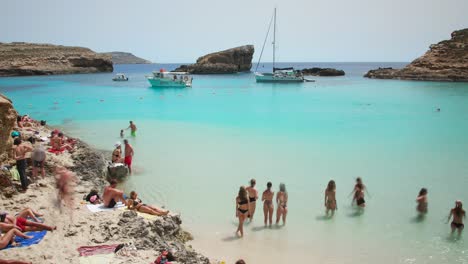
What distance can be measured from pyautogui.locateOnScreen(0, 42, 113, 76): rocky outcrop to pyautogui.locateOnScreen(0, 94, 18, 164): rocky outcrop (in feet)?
262

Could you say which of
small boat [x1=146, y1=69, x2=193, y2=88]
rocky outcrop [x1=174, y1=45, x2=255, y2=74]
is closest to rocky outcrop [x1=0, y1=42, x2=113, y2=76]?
rocky outcrop [x1=174, y1=45, x2=255, y2=74]

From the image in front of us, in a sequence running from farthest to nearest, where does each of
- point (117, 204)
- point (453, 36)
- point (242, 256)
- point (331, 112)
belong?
point (453, 36), point (331, 112), point (117, 204), point (242, 256)

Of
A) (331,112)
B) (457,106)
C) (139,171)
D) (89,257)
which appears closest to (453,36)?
(457,106)

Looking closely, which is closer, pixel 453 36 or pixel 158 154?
pixel 158 154

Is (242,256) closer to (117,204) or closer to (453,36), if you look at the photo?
(117,204)

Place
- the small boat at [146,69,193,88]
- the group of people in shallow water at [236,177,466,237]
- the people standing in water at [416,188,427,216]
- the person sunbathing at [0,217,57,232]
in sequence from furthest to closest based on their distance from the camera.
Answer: the small boat at [146,69,193,88] → the people standing in water at [416,188,427,216] → the group of people in shallow water at [236,177,466,237] → the person sunbathing at [0,217,57,232]

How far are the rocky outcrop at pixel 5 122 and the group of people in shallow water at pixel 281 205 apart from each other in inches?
246

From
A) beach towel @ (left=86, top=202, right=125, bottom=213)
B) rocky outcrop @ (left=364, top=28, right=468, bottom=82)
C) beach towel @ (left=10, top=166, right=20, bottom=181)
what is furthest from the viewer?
rocky outcrop @ (left=364, top=28, right=468, bottom=82)

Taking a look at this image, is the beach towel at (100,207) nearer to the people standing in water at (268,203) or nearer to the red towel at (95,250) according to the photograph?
the red towel at (95,250)

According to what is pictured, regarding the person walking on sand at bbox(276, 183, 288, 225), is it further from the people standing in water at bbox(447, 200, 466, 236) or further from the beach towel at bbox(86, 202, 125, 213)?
the people standing in water at bbox(447, 200, 466, 236)

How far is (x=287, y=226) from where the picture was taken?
9.97m

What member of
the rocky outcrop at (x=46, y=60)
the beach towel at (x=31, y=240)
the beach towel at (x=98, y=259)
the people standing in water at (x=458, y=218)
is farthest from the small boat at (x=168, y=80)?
the beach towel at (x=98, y=259)

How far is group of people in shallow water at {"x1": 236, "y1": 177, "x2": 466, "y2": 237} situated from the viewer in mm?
9336

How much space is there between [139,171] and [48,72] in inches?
3202
